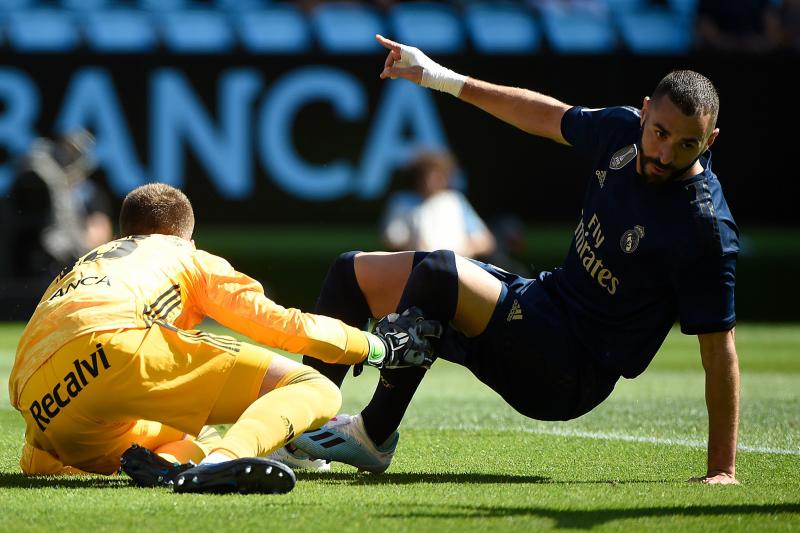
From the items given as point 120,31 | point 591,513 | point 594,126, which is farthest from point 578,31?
point 591,513

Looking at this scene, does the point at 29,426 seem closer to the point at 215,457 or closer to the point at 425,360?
the point at 215,457

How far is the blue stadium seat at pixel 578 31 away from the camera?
14977mm

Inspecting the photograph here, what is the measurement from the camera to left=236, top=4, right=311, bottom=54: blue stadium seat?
14.8 meters

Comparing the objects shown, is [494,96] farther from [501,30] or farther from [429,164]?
[501,30]

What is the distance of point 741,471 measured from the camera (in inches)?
202

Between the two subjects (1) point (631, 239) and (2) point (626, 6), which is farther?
(2) point (626, 6)

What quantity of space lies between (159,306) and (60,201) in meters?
10.1

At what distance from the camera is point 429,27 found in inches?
588

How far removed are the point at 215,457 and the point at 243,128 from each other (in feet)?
34.9

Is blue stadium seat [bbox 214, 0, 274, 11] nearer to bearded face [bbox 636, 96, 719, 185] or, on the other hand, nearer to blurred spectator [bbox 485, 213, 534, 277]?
blurred spectator [bbox 485, 213, 534, 277]

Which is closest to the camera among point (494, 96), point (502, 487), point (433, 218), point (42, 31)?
point (502, 487)

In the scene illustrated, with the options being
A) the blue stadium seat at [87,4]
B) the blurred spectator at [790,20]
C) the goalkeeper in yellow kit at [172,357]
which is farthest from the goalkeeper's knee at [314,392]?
the blurred spectator at [790,20]

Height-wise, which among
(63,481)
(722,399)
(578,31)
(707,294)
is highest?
(578,31)

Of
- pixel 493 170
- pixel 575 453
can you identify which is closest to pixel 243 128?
pixel 493 170
